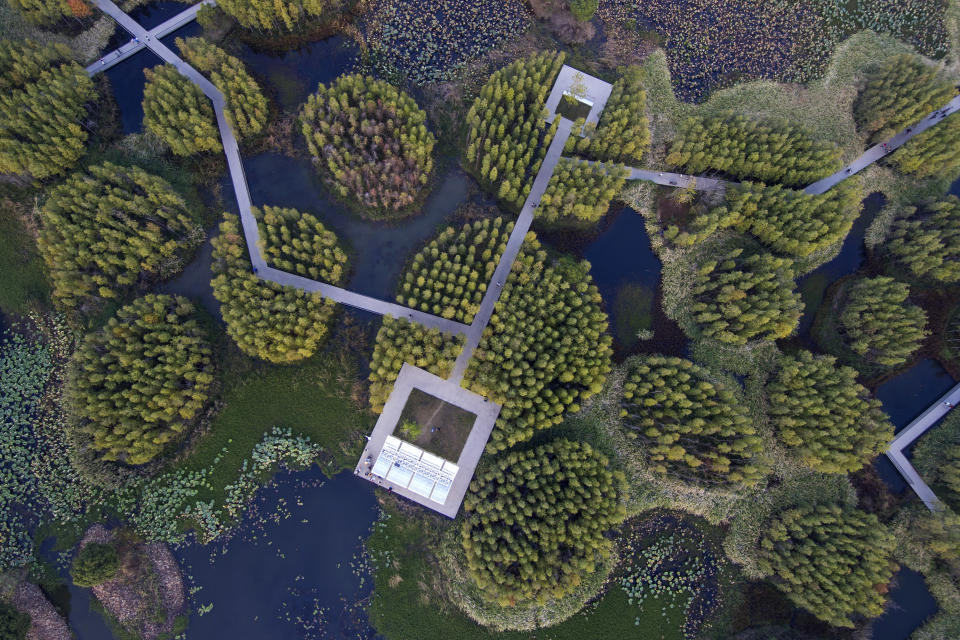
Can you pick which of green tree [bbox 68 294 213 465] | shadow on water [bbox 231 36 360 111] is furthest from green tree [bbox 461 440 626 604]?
shadow on water [bbox 231 36 360 111]

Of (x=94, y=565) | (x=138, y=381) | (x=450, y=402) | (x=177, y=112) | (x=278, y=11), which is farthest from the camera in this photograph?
(x=278, y=11)

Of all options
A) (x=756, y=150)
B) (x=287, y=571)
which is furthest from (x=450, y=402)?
(x=756, y=150)

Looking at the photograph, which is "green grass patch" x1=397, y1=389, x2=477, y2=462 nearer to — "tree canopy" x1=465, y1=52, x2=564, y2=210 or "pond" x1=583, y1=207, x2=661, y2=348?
"pond" x1=583, y1=207, x2=661, y2=348

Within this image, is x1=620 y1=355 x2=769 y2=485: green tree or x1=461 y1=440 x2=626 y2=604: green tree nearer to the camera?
x1=461 y1=440 x2=626 y2=604: green tree

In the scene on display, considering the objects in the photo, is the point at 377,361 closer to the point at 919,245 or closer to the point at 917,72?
the point at 919,245

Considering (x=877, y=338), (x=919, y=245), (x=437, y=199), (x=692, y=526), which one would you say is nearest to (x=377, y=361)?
(x=437, y=199)

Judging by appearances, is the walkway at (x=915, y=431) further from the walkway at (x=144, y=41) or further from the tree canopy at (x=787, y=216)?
the walkway at (x=144, y=41)

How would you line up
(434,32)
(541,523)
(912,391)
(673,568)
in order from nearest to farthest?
(541,523), (673,568), (912,391), (434,32)

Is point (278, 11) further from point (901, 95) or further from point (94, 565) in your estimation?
point (901, 95)
